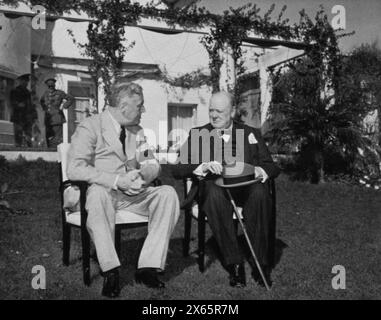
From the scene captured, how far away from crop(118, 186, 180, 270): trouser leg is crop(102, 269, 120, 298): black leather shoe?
215 mm

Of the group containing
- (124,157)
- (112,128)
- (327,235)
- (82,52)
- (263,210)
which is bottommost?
(327,235)

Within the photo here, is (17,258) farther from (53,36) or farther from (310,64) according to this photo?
(310,64)

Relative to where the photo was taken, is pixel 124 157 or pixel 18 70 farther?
pixel 18 70

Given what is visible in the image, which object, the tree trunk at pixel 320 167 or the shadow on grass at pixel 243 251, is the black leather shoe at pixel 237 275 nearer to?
the shadow on grass at pixel 243 251

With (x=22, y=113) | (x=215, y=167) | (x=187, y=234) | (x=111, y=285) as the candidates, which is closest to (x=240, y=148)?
(x=215, y=167)

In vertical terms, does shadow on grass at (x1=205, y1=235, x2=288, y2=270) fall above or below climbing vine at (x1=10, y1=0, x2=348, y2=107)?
below

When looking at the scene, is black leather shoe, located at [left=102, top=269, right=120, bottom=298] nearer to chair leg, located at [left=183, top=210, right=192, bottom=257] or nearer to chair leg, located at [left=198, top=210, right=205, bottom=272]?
chair leg, located at [left=198, top=210, right=205, bottom=272]

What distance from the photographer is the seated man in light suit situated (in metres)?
2.85

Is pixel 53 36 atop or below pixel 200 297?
atop

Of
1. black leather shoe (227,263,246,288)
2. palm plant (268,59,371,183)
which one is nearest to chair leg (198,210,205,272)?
black leather shoe (227,263,246,288)

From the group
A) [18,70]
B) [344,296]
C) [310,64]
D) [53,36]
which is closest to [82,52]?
[53,36]
